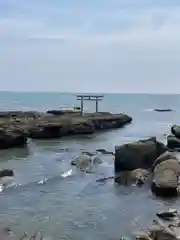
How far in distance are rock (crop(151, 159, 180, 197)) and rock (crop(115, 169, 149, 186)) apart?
1.11 meters

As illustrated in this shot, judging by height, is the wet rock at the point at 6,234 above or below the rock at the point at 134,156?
below

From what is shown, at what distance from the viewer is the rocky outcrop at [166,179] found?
18.9m

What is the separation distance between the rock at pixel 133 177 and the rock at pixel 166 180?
1112 mm

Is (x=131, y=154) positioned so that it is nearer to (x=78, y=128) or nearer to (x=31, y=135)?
(x=31, y=135)

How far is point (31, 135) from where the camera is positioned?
44.2 metres

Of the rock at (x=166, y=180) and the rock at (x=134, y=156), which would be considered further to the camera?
the rock at (x=134, y=156)

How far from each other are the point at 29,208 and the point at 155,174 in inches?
242

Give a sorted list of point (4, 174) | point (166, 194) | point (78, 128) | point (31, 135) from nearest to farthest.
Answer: point (166, 194)
point (4, 174)
point (31, 135)
point (78, 128)

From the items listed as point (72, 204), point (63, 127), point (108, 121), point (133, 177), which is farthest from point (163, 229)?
point (108, 121)

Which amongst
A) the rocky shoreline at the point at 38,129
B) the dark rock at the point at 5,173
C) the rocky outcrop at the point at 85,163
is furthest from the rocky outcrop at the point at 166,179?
the rocky shoreline at the point at 38,129

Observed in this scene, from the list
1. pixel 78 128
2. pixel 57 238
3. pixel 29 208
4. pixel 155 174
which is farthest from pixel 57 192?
pixel 78 128

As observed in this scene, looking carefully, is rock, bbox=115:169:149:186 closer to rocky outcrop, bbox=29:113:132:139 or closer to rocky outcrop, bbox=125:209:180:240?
rocky outcrop, bbox=125:209:180:240

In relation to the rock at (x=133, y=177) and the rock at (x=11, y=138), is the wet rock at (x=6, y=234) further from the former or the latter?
the rock at (x=11, y=138)

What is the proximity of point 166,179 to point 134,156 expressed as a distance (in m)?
4.66
